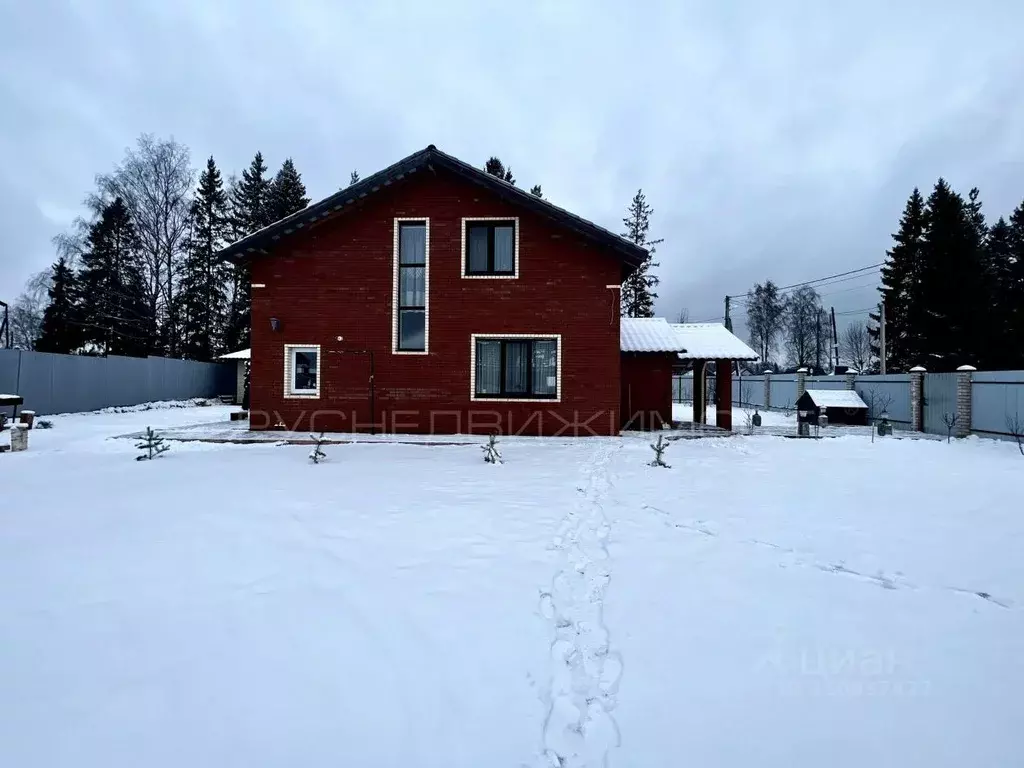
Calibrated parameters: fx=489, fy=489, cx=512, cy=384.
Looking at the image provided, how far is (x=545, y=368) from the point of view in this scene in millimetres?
12578

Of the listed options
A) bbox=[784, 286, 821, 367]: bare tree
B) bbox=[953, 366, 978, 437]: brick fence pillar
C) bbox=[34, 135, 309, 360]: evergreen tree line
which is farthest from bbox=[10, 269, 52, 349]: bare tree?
bbox=[784, 286, 821, 367]: bare tree

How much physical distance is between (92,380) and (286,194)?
16016 mm

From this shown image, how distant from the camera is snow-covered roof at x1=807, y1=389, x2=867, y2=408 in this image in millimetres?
18203

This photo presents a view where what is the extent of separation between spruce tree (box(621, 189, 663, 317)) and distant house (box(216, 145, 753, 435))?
20.3m

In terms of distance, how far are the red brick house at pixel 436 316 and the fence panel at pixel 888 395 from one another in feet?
38.0

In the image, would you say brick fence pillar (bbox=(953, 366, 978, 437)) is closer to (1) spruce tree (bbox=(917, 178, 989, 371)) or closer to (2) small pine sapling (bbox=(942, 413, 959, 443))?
(2) small pine sapling (bbox=(942, 413, 959, 443))

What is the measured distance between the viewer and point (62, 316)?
28031 mm

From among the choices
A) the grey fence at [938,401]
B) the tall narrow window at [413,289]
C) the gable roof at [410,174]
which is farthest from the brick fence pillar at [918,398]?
the tall narrow window at [413,289]

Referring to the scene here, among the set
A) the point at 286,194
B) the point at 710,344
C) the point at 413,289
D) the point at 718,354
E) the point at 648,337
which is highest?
the point at 286,194

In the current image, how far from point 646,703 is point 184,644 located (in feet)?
8.80

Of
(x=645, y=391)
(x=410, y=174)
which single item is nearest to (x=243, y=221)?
(x=410, y=174)

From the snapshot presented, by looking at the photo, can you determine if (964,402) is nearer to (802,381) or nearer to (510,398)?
(802,381)

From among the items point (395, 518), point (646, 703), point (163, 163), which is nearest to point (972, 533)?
point (646, 703)

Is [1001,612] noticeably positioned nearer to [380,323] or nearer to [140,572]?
[140,572]
